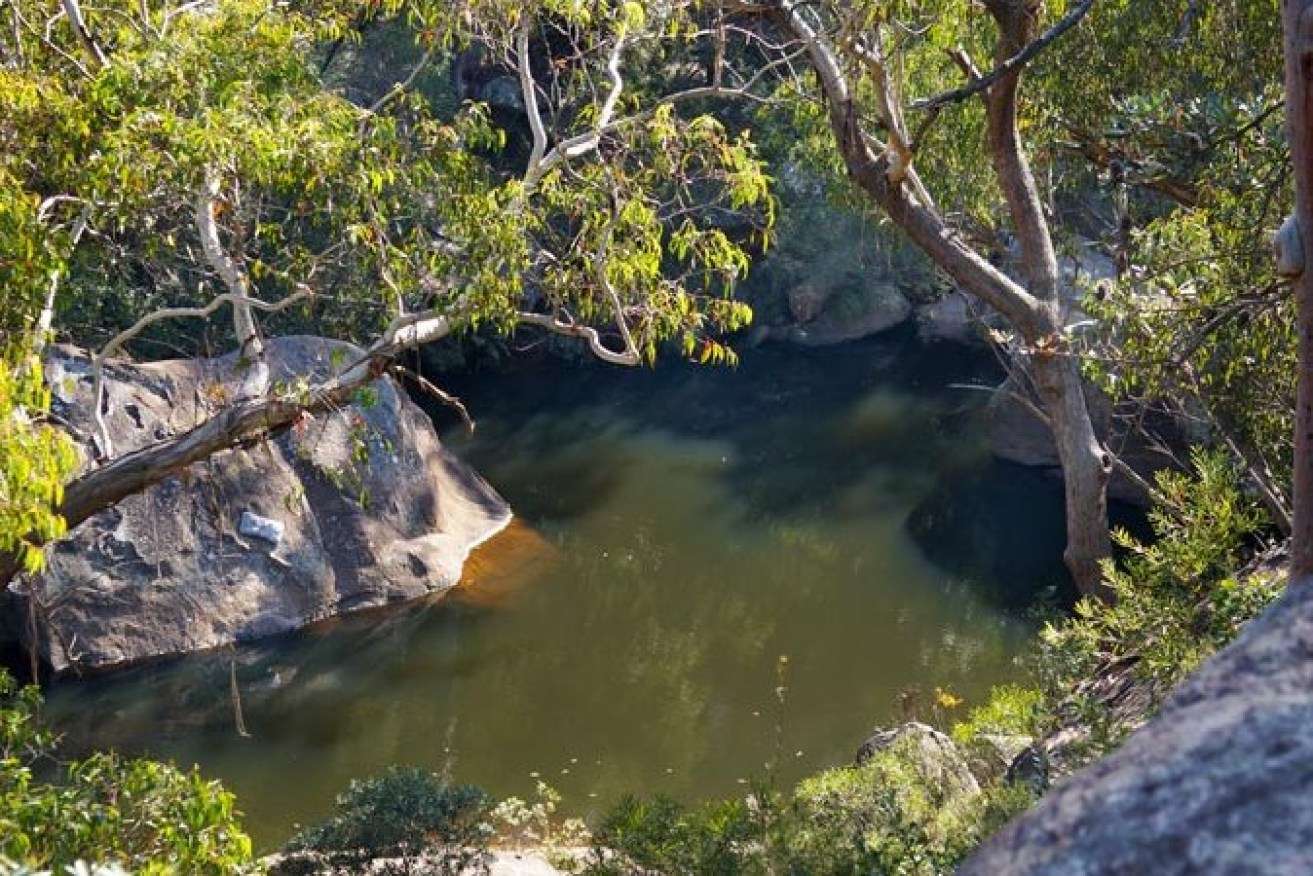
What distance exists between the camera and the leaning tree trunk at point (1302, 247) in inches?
166

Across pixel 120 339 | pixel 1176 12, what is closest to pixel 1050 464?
pixel 1176 12

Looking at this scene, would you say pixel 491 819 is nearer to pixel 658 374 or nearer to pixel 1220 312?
pixel 1220 312

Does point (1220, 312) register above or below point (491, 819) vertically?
above

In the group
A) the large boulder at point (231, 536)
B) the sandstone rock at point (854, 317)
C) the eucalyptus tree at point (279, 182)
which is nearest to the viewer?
the eucalyptus tree at point (279, 182)

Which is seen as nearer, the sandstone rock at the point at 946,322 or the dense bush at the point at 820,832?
the dense bush at the point at 820,832

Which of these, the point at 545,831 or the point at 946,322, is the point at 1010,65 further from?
the point at 946,322

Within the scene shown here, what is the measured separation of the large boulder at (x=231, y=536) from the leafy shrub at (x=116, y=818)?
20.7 feet

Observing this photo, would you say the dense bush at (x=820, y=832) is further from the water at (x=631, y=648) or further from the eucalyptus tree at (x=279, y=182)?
the water at (x=631, y=648)

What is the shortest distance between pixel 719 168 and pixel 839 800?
434cm

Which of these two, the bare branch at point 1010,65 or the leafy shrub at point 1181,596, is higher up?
the bare branch at point 1010,65

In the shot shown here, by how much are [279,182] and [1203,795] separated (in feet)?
20.4

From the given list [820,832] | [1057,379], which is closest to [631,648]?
[1057,379]

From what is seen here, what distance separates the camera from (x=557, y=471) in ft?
60.2

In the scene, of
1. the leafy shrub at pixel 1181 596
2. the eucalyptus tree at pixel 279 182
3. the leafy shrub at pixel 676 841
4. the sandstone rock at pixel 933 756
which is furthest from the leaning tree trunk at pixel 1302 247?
the eucalyptus tree at pixel 279 182
